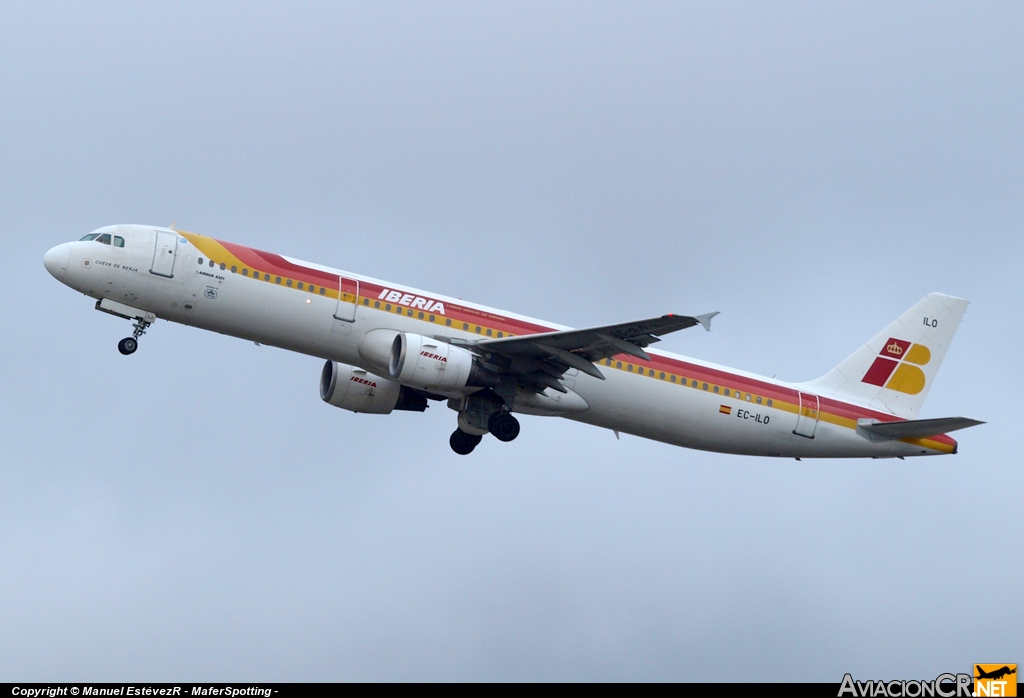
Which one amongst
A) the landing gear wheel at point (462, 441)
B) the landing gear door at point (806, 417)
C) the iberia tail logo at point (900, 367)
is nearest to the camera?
the landing gear door at point (806, 417)

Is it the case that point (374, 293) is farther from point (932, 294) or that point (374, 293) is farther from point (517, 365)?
point (932, 294)

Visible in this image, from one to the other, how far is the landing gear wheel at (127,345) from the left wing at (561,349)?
9630 mm

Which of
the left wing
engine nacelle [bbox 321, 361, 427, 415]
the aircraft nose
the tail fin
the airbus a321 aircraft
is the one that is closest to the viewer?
the left wing

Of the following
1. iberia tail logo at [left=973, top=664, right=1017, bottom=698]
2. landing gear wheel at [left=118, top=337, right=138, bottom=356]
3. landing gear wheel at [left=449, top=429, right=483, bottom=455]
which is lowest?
iberia tail logo at [left=973, top=664, right=1017, bottom=698]

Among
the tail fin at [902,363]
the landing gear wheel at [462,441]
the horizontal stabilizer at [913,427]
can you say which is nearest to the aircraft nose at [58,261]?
the landing gear wheel at [462,441]

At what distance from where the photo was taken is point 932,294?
47.2 metres

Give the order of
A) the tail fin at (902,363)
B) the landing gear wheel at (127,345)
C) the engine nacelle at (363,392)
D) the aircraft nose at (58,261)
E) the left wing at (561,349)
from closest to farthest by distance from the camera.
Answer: the left wing at (561,349), the aircraft nose at (58,261), the landing gear wheel at (127,345), the engine nacelle at (363,392), the tail fin at (902,363)

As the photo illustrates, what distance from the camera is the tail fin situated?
4508cm

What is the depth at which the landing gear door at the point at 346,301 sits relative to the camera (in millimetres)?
38094

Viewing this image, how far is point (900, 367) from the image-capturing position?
45969 mm

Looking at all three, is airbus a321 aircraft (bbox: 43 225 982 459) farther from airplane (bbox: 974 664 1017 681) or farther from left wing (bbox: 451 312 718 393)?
airplane (bbox: 974 664 1017 681)

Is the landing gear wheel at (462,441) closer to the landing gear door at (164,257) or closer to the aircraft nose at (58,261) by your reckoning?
the landing gear door at (164,257)

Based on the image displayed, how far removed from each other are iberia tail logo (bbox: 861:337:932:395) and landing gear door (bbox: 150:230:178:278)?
24.2 m

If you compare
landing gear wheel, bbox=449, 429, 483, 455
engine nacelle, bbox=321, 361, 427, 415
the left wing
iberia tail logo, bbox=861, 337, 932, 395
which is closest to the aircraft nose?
engine nacelle, bbox=321, 361, 427, 415
